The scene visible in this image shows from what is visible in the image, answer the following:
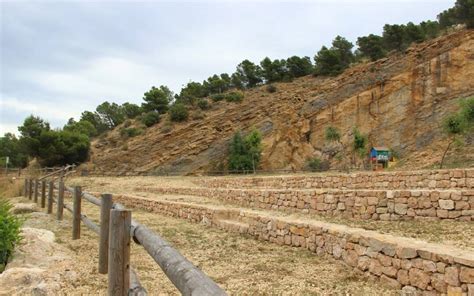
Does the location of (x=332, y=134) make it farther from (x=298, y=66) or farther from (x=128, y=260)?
(x=128, y=260)

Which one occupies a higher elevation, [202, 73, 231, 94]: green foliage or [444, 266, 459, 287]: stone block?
[202, 73, 231, 94]: green foliage

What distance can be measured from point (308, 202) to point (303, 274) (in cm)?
502

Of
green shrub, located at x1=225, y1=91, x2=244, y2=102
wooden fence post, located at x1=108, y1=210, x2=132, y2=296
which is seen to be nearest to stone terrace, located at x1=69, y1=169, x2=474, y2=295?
wooden fence post, located at x1=108, y1=210, x2=132, y2=296

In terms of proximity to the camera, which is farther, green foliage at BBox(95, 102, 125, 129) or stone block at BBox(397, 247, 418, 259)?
green foliage at BBox(95, 102, 125, 129)

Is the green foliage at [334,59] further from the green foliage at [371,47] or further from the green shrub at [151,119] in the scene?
the green shrub at [151,119]

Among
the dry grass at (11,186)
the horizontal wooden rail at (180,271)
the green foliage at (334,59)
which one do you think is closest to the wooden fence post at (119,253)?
the horizontal wooden rail at (180,271)

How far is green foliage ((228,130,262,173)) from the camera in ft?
117

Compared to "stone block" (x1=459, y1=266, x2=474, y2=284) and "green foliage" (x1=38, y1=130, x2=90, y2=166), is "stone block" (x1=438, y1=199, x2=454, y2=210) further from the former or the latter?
"green foliage" (x1=38, y1=130, x2=90, y2=166)

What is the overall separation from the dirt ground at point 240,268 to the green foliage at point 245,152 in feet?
87.3

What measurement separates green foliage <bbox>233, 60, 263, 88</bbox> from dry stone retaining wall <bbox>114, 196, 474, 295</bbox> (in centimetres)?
4893

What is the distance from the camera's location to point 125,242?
275cm

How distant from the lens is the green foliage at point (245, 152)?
35688 millimetres

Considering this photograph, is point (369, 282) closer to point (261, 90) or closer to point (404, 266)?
point (404, 266)

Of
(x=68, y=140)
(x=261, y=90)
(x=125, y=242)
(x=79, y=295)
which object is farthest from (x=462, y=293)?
(x=261, y=90)
